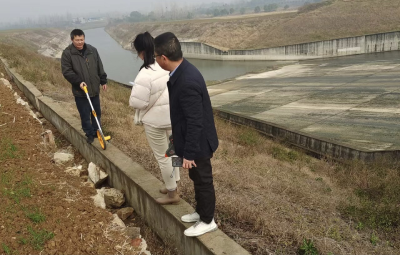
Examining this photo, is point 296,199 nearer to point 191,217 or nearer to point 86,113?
point 191,217

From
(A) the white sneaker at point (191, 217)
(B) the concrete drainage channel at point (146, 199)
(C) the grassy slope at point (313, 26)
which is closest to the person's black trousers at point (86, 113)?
(B) the concrete drainage channel at point (146, 199)

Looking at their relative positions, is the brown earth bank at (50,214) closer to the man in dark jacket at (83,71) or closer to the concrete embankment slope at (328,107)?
the man in dark jacket at (83,71)

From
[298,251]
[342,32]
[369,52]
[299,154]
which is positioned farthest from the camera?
[342,32]

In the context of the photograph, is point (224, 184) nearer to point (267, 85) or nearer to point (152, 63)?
point (152, 63)

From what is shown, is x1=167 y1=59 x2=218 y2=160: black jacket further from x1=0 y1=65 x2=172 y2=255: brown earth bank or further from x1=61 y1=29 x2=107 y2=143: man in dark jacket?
x1=61 y1=29 x2=107 y2=143: man in dark jacket

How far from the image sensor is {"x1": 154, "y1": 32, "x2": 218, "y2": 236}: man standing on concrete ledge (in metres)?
2.89

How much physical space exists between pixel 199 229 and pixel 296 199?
287 centimetres

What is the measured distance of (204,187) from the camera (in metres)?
3.21

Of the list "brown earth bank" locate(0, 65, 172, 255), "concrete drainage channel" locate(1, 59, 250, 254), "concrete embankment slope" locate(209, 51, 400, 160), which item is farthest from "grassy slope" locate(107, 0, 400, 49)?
"brown earth bank" locate(0, 65, 172, 255)

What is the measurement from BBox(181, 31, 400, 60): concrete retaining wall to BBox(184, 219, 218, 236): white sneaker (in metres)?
38.5

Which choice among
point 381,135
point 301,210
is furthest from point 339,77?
point 301,210

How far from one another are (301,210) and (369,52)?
36.9 meters

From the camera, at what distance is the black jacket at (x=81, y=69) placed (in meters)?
5.57

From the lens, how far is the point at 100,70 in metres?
6.05
